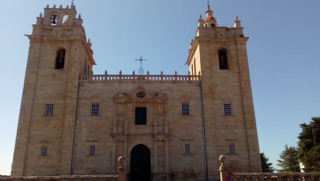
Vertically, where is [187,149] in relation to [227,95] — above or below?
below

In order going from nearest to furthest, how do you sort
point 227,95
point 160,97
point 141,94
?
point 160,97 → point 141,94 → point 227,95

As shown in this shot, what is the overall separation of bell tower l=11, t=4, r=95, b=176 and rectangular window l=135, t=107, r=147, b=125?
17.5 ft

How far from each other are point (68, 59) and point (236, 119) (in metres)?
16.3

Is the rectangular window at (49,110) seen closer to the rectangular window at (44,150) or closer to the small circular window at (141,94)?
the rectangular window at (44,150)

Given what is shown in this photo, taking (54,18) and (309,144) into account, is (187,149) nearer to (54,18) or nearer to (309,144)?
(54,18)

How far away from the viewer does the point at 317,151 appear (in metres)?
32.7

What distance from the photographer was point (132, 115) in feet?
79.4

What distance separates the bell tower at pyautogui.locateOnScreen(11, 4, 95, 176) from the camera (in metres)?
22.5

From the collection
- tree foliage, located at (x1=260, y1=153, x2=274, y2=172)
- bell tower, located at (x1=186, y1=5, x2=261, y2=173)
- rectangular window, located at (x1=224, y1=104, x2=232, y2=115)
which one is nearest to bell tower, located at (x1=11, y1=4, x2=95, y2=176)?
bell tower, located at (x1=186, y1=5, x2=261, y2=173)

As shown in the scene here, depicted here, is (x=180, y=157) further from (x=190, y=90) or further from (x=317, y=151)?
(x=317, y=151)

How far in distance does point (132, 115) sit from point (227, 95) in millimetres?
8799

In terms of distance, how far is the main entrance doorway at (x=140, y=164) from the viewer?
22.8 m

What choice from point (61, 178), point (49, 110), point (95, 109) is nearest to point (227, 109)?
point (95, 109)

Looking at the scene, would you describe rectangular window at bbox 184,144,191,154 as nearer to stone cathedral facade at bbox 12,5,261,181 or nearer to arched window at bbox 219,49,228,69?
stone cathedral facade at bbox 12,5,261,181
